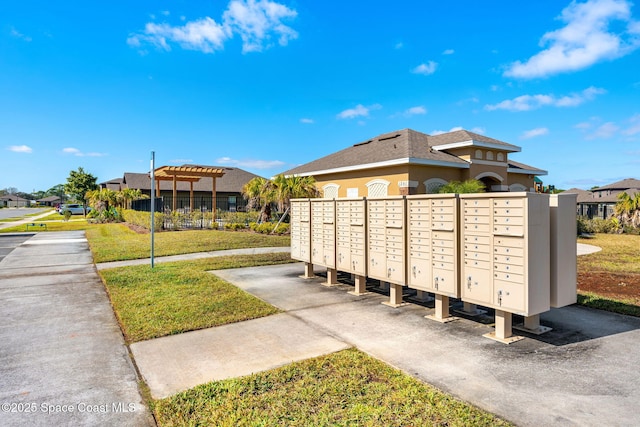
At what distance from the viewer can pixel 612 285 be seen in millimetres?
8547

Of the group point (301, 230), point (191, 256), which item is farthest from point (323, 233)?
point (191, 256)

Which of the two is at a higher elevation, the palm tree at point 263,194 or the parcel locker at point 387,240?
the palm tree at point 263,194

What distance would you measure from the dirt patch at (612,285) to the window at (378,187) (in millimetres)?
8868

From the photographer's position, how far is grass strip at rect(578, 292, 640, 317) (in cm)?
639

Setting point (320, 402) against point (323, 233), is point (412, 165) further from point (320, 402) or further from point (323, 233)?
point (320, 402)

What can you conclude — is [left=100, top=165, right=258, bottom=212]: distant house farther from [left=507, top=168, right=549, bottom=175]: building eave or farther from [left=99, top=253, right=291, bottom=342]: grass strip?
[left=99, top=253, right=291, bottom=342]: grass strip

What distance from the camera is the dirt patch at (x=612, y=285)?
24.7ft

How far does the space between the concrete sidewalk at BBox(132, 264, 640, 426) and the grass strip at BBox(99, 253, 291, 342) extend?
1.40 feet

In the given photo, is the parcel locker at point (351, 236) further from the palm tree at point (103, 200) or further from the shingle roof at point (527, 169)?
the palm tree at point (103, 200)

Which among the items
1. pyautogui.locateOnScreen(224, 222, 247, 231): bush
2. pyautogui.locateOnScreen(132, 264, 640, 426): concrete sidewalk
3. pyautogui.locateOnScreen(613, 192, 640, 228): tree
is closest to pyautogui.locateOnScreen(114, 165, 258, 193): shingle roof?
pyautogui.locateOnScreen(224, 222, 247, 231): bush

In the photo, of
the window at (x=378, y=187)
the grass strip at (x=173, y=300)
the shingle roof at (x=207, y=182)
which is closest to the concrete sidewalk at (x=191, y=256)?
the grass strip at (x=173, y=300)

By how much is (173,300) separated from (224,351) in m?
2.89

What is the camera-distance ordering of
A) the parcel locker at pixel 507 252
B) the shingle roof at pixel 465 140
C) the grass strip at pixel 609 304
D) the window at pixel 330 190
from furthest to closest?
the window at pixel 330 190
the shingle roof at pixel 465 140
the grass strip at pixel 609 304
the parcel locker at pixel 507 252

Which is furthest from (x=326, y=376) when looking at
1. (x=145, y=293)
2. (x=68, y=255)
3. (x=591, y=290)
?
(x=68, y=255)
